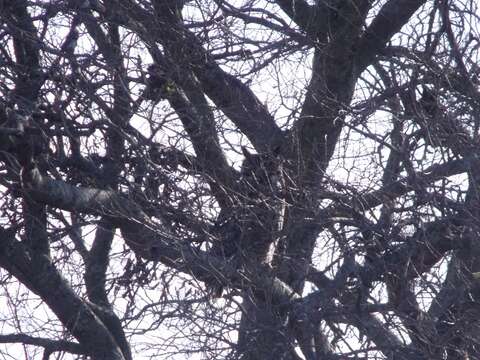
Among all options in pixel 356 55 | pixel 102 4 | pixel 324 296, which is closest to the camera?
pixel 324 296

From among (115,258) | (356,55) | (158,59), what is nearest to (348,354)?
(115,258)

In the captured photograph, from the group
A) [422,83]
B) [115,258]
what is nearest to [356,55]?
[422,83]

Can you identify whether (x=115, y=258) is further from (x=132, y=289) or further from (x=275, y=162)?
(x=275, y=162)

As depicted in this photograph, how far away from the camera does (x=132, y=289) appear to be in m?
6.98

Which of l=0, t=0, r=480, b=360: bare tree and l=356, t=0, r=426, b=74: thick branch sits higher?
l=356, t=0, r=426, b=74: thick branch

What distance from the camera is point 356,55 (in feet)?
27.2

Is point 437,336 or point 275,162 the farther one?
point 275,162

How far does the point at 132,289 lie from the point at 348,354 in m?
1.55

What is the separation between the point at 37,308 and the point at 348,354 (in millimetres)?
2232

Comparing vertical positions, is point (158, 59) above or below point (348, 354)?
above

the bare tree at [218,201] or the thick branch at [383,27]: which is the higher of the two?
the thick branch at [383,27]

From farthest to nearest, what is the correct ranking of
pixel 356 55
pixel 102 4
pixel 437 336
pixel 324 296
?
pixel 356 55 → pixel 102 4 → pixel 324 296 → pixel 437 336

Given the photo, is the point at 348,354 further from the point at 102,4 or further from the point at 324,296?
the point at 102,4

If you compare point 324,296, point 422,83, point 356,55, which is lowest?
point 324,296
